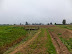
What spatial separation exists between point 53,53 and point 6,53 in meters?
4.56

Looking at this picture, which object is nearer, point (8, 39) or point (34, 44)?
point (34, 44)

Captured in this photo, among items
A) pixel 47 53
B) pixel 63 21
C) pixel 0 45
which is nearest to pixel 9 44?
pixel 0 45

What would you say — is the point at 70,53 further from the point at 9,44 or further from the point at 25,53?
the point at 9,44

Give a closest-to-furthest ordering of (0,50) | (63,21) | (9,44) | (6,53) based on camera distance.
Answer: (6,53)
(0,50)
(9,44)
(63,21)

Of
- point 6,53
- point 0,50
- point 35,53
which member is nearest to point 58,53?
point 35,53

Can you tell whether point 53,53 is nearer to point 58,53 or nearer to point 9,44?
point 58,53

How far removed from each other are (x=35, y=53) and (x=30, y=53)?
43cm

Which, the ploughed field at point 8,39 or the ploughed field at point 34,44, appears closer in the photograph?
the ploughed field at point 34,44

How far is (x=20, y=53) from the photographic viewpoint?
10.4m

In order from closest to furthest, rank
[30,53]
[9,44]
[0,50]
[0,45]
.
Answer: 1. [30,53]
2. [0,50]
3. [0,45]
4. [9,44]

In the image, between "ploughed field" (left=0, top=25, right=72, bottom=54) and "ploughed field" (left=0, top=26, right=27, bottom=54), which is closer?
"ploughed field" (left=0, top=25, right=72, bottom=54)

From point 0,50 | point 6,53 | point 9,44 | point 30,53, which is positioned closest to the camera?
point 30,53

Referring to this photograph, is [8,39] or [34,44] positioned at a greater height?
[8,39]

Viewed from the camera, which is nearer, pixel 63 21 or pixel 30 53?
pixel 30 53
